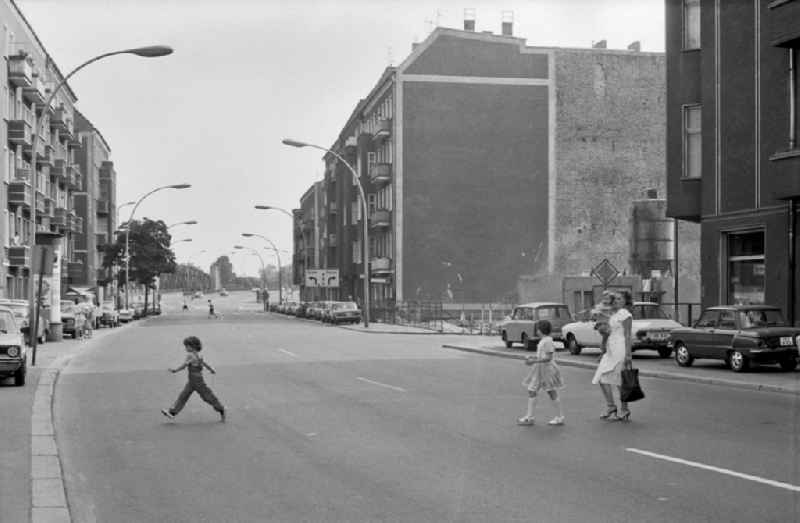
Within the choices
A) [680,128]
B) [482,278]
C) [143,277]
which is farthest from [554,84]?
[143,277]

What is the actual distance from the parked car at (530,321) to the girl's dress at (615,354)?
1764 cm

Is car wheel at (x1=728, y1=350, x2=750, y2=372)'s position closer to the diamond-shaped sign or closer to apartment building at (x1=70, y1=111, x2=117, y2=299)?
the diamond-shaped sign

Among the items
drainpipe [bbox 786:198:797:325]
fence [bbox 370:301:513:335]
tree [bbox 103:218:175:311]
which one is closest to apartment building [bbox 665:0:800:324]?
drainpipe [bbox 786:198:797:325]

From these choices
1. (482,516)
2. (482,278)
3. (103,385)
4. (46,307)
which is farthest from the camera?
(482,278)

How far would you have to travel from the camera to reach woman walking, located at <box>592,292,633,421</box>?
490 inches

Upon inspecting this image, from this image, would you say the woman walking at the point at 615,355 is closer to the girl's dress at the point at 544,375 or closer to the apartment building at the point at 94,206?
the girl's dress at the point at 544,375

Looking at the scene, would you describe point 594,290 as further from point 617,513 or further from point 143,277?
point 143,277

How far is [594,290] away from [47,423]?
27.6 metres

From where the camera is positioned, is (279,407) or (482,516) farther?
(279,407)

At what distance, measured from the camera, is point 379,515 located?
23.7ft

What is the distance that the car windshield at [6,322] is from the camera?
18156 millimetres

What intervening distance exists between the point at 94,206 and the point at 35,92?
3784cm

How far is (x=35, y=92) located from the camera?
53.6 meters

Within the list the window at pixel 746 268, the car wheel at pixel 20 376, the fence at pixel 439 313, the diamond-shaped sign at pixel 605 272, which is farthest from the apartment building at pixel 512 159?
the car wheel at pixel 20 376
